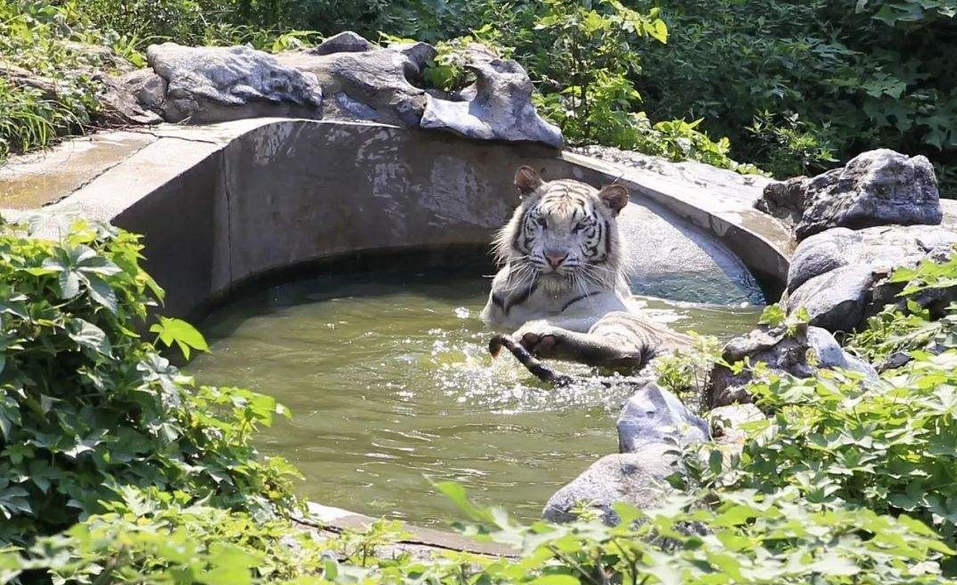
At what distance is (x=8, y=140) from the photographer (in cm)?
766

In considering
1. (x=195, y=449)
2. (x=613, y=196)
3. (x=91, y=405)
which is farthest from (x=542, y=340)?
(x=91, y=405)

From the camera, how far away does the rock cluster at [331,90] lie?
8945 mm

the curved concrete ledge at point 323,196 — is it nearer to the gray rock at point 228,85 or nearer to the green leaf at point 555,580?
the gray rock at point 228,85

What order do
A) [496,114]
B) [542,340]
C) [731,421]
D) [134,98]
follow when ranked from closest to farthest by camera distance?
[731,421]
[542,340]
[134,98]
[496,114]

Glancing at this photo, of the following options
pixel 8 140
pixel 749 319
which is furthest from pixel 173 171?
pixel 749 319

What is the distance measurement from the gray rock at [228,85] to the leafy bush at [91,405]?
520cm

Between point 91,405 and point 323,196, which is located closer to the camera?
point 91,405

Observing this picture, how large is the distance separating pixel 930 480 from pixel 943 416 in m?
0.17

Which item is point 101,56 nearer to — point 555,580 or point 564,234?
point 564,234

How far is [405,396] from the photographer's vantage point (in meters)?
6.64

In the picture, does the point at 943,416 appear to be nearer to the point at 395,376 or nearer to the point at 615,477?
the point at 615,477

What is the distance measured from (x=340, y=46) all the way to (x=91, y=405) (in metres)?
6.97

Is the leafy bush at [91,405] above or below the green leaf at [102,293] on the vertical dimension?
below

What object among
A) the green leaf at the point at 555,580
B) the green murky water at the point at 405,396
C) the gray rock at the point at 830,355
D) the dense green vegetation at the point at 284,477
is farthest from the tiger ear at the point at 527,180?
the green leaf at the point at 555,580
